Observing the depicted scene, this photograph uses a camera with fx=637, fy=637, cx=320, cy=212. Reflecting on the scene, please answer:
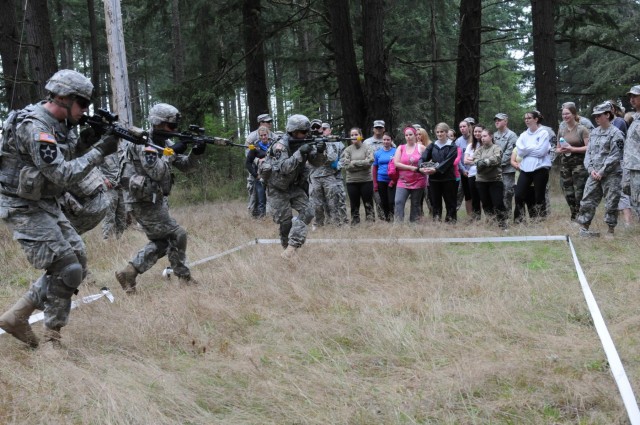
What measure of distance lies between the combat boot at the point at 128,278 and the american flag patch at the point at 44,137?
2.43 metres

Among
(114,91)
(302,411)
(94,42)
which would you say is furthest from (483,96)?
(302,411)

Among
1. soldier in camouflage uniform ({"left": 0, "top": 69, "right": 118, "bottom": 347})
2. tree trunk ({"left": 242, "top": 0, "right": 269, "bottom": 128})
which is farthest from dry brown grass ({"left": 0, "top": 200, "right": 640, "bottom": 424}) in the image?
tree trunk ({"left": 242, "top": 0, "right": 269, "bottom": 128})

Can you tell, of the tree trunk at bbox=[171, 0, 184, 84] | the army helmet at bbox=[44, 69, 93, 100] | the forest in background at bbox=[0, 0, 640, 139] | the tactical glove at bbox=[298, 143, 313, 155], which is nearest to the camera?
the army helmet at bbox=[44, 69, 93, 100]

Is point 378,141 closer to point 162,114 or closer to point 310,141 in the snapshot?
point 310,141

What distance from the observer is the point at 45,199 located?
4.91m

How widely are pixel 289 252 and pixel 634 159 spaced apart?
14.4 ft

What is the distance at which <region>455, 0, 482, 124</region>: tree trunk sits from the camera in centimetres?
1416

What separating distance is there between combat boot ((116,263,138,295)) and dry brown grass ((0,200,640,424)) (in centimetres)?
15

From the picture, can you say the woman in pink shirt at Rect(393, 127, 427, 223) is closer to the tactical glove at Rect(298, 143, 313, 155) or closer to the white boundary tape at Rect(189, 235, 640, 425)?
the white boundary tape at Rect(189, 235, 640, 425)

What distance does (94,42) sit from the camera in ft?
78.3

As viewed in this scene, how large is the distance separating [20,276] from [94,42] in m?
17.9

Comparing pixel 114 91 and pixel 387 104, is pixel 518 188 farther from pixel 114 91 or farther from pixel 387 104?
pixel 114 91

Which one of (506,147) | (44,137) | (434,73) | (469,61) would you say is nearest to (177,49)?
(434,73)

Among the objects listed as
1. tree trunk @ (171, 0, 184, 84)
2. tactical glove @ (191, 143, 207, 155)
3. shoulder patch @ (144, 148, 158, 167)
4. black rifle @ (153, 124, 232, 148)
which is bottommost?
shoulder patch @ (144, 148, 158, 167)
